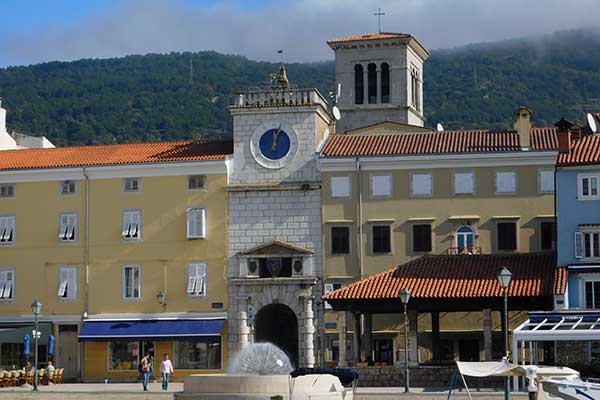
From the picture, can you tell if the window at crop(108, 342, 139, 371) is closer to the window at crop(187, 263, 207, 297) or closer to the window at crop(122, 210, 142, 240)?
the window at crop(187, 263, 207, 297)

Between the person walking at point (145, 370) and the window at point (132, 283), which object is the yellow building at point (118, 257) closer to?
the window at point (132, 283)

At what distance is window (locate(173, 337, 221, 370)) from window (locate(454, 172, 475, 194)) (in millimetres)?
13824

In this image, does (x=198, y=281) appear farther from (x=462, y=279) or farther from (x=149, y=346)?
(x=462, y=279)

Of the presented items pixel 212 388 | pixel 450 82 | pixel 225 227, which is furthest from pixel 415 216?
pixel 450 82

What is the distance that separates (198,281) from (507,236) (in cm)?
1527

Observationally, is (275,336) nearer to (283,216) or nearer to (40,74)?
(283,216)

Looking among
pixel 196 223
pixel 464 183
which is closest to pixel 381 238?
pixel 464 183

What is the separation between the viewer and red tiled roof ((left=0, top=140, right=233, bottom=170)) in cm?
7156

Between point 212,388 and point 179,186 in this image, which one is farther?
Answer: point 179,186

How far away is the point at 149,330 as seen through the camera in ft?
229

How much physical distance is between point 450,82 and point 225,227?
10735 centimetres

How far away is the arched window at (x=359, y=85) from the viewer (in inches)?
3905

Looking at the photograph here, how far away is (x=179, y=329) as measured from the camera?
69312 mm

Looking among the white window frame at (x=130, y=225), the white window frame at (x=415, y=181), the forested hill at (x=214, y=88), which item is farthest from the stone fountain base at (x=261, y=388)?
the forested hill at (x=214, y=88)
